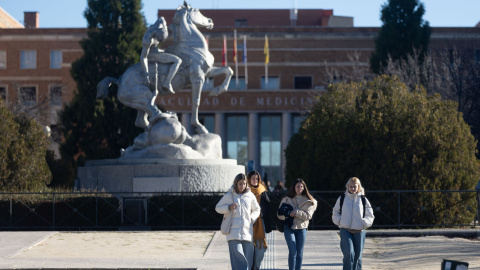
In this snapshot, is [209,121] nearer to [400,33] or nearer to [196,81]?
[400,33]

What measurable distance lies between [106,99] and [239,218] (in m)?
27.1

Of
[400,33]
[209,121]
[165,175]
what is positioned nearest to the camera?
[165,175]

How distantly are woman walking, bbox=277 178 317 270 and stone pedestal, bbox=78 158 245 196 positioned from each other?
9653 mm

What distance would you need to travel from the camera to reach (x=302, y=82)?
59.5 m

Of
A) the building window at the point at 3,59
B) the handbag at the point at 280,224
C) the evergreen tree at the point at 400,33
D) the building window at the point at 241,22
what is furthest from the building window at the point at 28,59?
the handbag at the point at 280,224

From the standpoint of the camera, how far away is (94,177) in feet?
75.4

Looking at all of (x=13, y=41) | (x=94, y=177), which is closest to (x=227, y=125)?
(x=13, y=41)

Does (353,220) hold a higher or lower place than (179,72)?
lower

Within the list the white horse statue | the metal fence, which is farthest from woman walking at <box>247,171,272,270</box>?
the white horse statue

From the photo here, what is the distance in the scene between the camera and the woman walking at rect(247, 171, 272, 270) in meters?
11.6

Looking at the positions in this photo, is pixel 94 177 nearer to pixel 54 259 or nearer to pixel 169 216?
pixel 169 216

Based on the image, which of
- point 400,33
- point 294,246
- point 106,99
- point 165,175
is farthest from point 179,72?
point 400,33

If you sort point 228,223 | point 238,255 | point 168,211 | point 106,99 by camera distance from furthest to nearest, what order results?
point 106,99
point 168,211
point 228,223
point 238,255

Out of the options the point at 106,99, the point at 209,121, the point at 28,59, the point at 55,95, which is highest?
the point at 28,59
